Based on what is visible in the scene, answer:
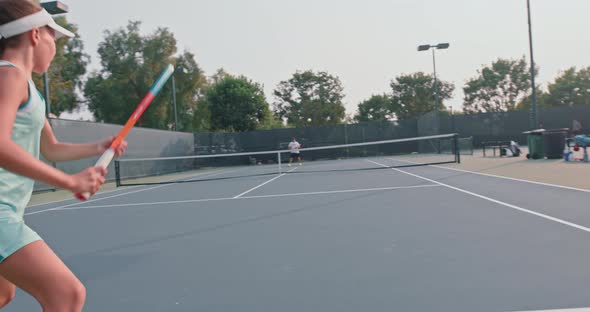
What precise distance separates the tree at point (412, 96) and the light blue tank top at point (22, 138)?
69.2 metres

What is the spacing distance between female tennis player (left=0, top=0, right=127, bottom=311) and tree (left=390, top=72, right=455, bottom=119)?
6926cm

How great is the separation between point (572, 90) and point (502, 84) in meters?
9.56

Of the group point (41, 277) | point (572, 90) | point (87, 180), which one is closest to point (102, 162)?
point (87, 180)

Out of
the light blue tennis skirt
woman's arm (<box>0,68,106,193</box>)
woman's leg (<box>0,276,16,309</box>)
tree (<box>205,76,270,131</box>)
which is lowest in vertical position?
woman's leg (<box>0,276,16,309</box>)

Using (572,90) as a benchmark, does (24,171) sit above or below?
below

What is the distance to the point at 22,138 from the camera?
1.57 meters

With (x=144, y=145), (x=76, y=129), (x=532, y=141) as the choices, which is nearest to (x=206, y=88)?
(x=144, y=145)

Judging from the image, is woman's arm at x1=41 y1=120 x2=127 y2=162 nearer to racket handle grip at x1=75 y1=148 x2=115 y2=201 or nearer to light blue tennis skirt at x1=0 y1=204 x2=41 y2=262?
racket handle grip at x1=75 y1=148 x2=115 y2=201

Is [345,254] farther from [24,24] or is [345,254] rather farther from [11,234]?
[24,24]

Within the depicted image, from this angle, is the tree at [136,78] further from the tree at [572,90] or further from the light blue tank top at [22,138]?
the tree at [572,90]

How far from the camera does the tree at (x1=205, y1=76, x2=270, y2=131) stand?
4484 centimetres

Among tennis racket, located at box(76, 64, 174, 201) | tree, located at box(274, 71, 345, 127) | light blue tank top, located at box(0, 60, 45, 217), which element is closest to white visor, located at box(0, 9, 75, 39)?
light blue tank top, located at box(0, 60, 45, 217)

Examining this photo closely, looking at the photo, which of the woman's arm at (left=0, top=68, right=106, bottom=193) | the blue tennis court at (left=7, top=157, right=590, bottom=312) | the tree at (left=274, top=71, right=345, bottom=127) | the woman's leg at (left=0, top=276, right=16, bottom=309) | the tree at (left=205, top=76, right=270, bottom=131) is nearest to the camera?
the woman's arm at (left=0, top=68, right=106, bottom=193)

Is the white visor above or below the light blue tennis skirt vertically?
above
